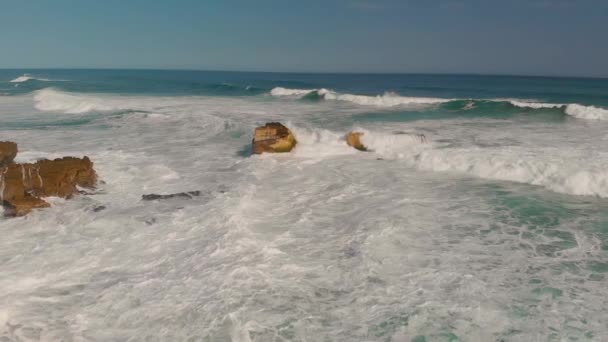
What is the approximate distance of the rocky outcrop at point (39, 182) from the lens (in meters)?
8.80

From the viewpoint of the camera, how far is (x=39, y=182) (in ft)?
30.9

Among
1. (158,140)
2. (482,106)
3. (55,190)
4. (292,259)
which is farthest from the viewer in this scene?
(482,106)

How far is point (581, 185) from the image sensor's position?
9.96 meters

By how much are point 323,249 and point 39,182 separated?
6397 mm

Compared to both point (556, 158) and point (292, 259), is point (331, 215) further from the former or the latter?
point (556, 158)

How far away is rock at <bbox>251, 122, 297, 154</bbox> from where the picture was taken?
14.1m

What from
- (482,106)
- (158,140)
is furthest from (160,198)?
(482,106)

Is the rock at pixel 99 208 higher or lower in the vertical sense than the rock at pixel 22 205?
lower

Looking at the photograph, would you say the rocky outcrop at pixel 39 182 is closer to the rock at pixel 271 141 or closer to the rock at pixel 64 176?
the rock at pixel 64 176

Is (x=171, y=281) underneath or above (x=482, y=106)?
underneath

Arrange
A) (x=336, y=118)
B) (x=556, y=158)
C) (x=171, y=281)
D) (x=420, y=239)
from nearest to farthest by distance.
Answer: (x=171, y=281), (x=420, y=239), (x=556, y=158), (x=336, y=118)

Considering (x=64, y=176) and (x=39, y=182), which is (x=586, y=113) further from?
(x=39, y=182)

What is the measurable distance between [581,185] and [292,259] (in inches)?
284

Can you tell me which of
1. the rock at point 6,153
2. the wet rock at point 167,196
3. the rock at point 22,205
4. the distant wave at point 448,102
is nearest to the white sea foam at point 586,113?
the distant wave at point 448,102
